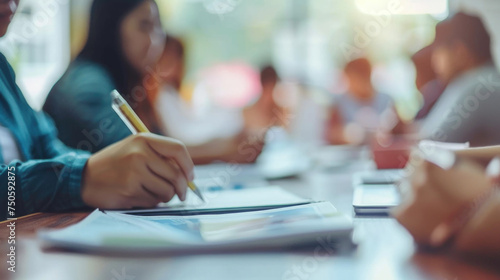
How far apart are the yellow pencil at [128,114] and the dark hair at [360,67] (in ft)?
7.97

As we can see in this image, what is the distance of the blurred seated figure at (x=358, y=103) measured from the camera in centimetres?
280

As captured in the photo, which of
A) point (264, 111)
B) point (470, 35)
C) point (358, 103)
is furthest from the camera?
point (358, 103)

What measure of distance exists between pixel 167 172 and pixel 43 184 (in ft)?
0.57

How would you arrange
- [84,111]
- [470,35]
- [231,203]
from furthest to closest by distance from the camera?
[470,35], [84,111], [231,203]

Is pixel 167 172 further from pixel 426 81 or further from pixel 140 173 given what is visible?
pixel 426 81

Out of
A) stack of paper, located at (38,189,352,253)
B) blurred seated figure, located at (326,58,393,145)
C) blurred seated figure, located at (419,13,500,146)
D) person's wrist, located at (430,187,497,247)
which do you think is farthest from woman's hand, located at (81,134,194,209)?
blurred seated figure, located at (326,58,393,145)

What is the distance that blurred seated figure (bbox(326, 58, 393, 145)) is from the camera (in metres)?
2.80

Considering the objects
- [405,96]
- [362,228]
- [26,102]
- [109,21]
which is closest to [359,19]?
[405,96]

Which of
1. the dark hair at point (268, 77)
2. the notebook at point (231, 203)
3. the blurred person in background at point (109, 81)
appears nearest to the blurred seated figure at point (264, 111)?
the dark hair at point (268, 77)

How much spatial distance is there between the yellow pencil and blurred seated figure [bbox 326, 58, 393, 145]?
7.08ft

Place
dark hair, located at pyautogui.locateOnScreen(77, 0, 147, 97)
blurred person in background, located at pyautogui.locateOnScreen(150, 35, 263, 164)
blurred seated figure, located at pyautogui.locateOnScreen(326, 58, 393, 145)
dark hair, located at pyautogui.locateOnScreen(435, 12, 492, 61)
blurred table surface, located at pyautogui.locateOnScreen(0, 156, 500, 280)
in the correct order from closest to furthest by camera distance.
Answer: blurred table surface, located at pyautogui.locateOnScreen(0, 156, 500, 280), dark hair, located at pyautogui.locateOnScreen(77, 0, 147, 97), dark hair, located at pyautogui.locateOnScreen(435, 12, 492, 61), blurred person in background, located at pyautogui.locateOnScreen(150, 35, 263, 164), blurred seated figure, located at pyautogui.locateOnScreen(326, 58, 393, 145)

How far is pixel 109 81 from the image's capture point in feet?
3.84

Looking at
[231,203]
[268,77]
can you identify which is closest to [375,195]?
[231,203]

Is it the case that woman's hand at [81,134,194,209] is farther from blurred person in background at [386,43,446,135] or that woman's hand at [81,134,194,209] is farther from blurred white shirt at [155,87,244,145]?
blurred person in background at [386,43,446,135]
